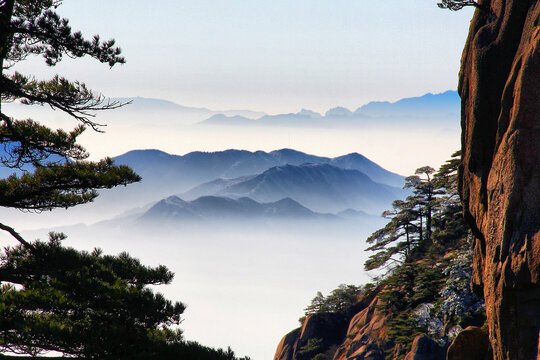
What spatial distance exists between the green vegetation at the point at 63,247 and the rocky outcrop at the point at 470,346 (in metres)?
7.18

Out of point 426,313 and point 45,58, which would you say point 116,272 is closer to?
point 45,58

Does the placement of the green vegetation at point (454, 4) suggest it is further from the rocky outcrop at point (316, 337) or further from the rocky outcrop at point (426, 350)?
the rocky outcrop at point (316, 337)

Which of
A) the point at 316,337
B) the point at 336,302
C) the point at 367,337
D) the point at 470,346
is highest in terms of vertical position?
the point at 336,302

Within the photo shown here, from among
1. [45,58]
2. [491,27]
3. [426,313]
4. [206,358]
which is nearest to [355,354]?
[426,313]

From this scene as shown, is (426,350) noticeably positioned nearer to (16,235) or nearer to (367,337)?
(367,337)

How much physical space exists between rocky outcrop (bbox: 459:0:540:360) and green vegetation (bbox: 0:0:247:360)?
8.11m

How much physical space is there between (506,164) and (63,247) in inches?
574


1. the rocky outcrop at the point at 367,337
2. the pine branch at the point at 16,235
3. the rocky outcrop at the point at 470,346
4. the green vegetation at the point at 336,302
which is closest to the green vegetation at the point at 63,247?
the pine branch at the point at 16,235

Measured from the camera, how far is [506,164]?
1004 cm

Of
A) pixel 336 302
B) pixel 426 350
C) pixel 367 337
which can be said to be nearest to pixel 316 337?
pixel 336 302

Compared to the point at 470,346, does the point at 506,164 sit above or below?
above

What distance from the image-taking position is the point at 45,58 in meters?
14.2

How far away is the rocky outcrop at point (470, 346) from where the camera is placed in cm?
1273

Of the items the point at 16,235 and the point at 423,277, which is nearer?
the point at 16,235
